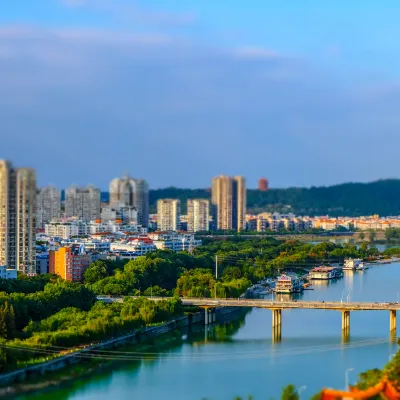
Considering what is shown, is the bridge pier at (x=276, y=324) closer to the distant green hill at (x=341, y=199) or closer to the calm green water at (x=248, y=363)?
the calm green water at (x=248, y=363)

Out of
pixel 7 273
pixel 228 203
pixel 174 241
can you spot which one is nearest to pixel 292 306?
pixel 7 273

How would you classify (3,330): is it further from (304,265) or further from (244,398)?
(304,265)

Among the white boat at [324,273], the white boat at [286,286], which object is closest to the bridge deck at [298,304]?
the white boat at [286,286]

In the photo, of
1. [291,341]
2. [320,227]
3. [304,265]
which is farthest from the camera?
[320,227]

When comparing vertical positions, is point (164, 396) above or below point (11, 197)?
below

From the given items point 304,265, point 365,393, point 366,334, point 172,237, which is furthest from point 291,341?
point 172,237

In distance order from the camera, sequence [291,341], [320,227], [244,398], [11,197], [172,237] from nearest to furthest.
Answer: [244,398]
[291,341]
[11,197]
[172,237]
[320,227]

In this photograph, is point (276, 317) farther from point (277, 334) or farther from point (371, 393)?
point (371, 393)
